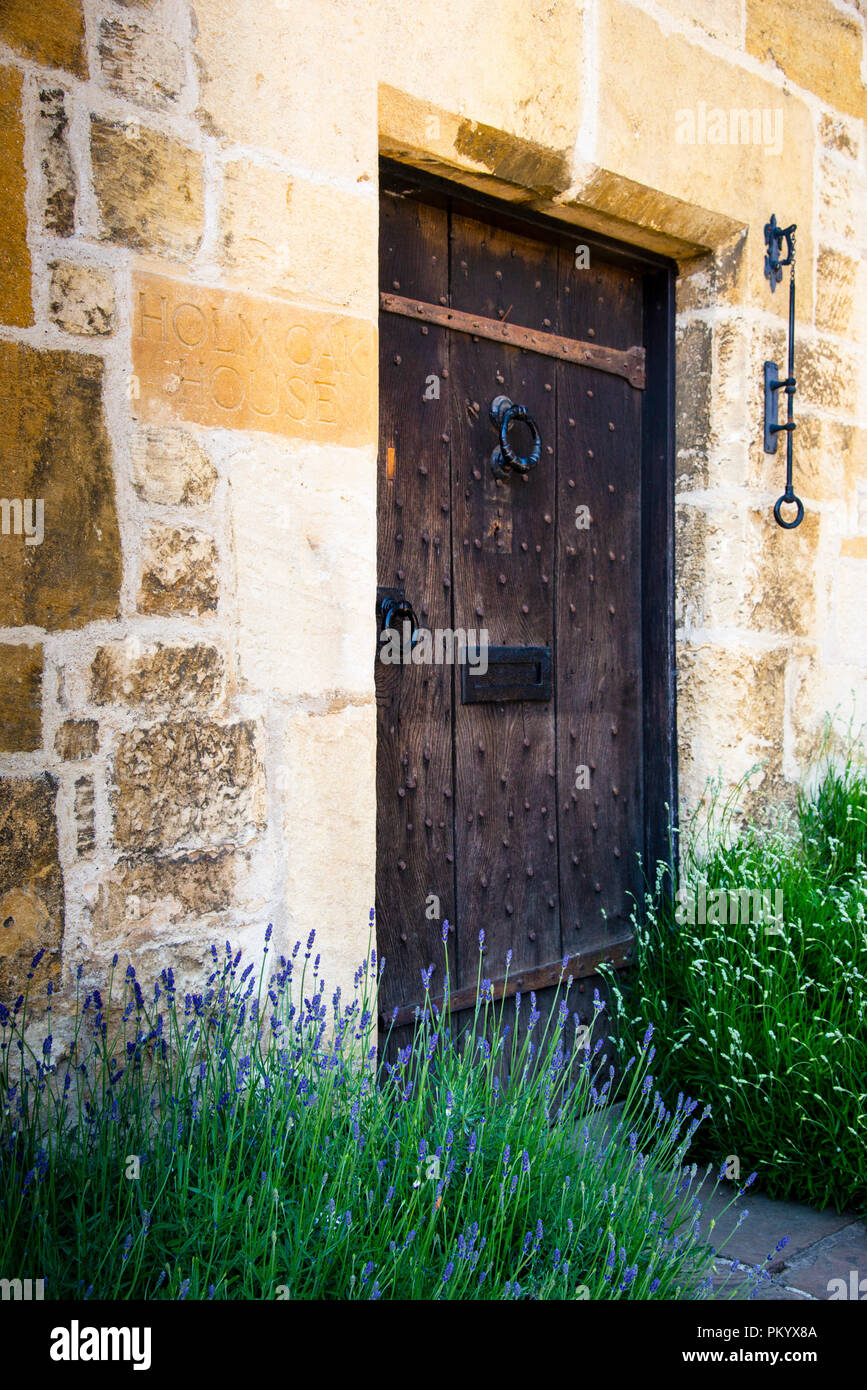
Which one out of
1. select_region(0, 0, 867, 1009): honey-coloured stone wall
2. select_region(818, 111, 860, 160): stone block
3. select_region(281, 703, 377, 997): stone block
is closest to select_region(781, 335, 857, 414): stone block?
select_region(818, 111, 860, 160): stone block

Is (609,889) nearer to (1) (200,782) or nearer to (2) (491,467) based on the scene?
(2) (491,467)

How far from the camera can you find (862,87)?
141 inches

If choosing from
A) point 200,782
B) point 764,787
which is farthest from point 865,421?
point 200,782

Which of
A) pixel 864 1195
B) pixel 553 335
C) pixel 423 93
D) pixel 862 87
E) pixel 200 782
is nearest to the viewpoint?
pixel 200 782

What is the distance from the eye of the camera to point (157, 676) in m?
1.90

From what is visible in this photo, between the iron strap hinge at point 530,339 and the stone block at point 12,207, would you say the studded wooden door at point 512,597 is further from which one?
the stone block at point 12,207

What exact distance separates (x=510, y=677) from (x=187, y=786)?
1150 mm

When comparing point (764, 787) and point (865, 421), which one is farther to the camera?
point (865, 421)

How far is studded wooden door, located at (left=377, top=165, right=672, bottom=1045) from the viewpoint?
8.50 feet

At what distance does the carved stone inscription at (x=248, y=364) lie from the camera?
6.19ft

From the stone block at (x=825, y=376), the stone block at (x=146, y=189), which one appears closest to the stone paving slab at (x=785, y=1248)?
the stone block at (x=146, y=189)

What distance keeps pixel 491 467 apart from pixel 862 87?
Answer: 211 centimetres

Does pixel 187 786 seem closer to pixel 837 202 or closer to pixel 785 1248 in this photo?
pixel 785 1248
